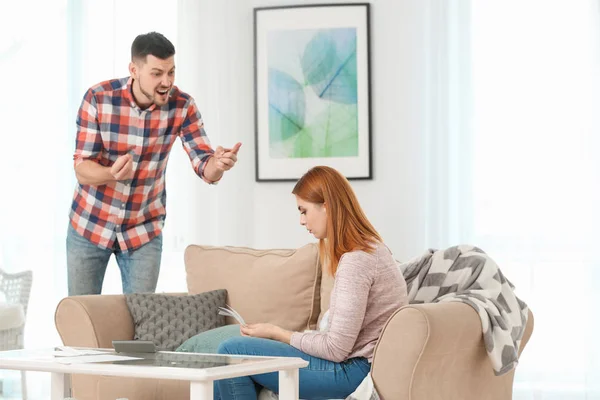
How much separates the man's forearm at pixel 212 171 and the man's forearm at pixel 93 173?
373 mm

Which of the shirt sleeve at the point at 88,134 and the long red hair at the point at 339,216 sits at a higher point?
the shirt sleeve at the point at 88,134

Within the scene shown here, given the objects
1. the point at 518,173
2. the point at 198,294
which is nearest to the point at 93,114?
the point at 198,294

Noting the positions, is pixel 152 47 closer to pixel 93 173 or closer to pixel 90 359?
pixel 93 173

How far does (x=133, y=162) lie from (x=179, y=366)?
1.43 meters

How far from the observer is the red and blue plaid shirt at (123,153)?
11.9 ft

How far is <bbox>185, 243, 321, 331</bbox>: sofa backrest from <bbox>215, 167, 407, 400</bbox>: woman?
706 millimetres

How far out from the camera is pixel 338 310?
2.75 metres

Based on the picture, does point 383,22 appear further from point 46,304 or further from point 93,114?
point 46,304

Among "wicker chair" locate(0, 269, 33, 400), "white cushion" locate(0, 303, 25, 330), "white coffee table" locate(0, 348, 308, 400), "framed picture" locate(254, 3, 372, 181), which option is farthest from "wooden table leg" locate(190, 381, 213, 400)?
"framed picture" locate(254, 3, 372, 181)

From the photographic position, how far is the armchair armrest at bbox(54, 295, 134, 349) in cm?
336

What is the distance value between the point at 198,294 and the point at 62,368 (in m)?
1.25

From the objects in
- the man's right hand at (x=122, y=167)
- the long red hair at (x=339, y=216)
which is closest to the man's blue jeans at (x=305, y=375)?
the long red hair at (x=339, y=216)

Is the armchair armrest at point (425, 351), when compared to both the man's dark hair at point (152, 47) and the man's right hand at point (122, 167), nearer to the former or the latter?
the man's right hand at point (122, 167)

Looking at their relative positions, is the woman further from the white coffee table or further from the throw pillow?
the throw pillow
